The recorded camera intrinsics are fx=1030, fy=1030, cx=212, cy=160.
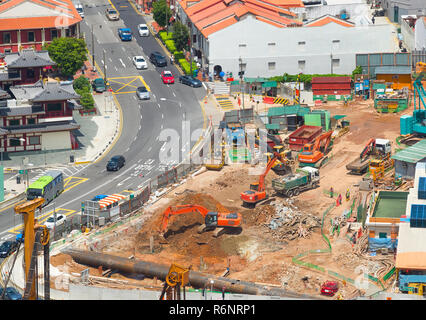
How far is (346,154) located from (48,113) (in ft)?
128

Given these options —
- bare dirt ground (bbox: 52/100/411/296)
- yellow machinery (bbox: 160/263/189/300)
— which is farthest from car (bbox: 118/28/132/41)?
yellow machinery (bbox: 160/263/189/300)

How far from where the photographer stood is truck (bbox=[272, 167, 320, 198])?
Answer: 388ft

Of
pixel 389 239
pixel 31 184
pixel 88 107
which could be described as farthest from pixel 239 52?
pixel 389 239

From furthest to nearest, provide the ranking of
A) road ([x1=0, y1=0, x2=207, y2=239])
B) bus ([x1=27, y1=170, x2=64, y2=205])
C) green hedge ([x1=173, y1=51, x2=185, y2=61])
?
green hedge ([x1=173, y1=51, x2=185, y2=61]) → road ([x1=0, y1=0, x2=207, y2=239]) → bus ([x1=27, y1=170, x2=64, y2=205])

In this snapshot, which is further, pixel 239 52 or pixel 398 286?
pixel 239 52

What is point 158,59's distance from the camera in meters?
165

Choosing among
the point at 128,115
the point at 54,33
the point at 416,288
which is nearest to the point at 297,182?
the point at 416,288

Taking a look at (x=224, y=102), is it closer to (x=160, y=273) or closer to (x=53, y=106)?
(x=53, y=106)

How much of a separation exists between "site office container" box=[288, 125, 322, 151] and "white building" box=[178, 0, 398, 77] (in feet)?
88.5

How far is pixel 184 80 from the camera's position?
522ft

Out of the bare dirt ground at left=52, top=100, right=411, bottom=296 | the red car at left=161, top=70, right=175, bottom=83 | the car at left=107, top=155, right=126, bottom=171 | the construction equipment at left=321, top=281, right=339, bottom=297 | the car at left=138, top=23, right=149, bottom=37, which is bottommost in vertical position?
the construction equipment at left=321, top=281, right=339, bottom=297

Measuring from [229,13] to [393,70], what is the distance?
2829cm

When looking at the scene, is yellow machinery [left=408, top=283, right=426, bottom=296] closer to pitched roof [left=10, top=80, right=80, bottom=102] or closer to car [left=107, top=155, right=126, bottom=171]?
car [left=107, top=155, right=126, bottom=171]
